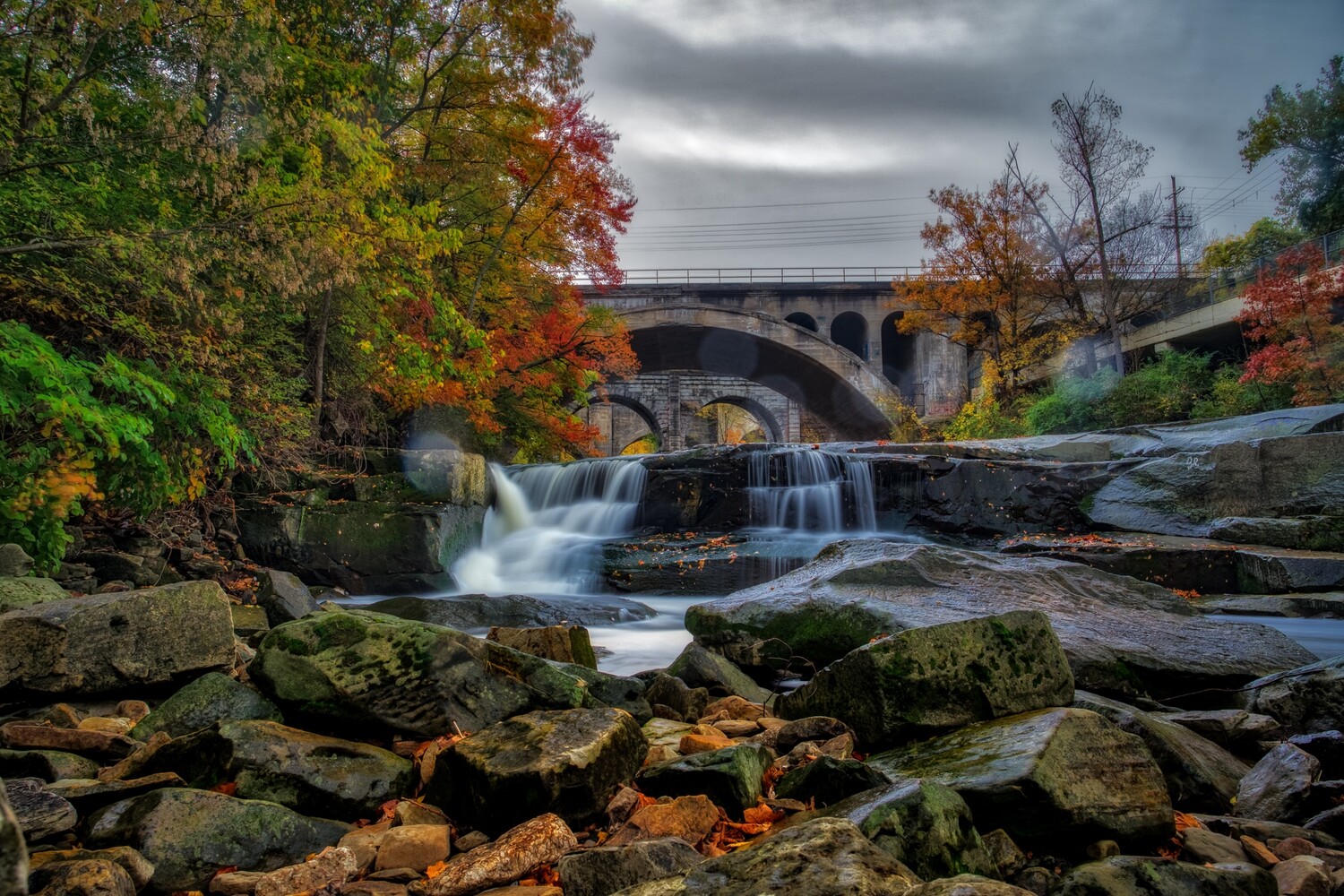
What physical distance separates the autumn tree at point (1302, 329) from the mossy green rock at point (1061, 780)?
17.0 metres

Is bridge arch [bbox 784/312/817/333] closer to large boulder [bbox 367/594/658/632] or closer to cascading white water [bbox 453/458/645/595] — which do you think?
cascading white water [bbox 453/458/645/595]

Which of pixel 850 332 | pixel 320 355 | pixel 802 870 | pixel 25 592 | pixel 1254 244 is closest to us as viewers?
pixel 802 870

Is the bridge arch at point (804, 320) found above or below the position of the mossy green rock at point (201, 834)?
above

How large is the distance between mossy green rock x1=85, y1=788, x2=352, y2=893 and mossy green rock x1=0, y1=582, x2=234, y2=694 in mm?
1292

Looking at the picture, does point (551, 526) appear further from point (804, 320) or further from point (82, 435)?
point (804, 320)

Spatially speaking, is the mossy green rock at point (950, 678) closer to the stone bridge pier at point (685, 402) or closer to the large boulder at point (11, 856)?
the large boulder at point (11, 856)

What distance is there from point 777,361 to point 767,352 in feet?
3.36

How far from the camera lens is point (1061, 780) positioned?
216cm

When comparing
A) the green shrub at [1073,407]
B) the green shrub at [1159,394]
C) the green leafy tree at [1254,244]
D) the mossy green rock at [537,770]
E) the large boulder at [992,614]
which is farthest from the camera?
the green leafy tree at [1254,244]

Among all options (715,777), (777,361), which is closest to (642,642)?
(715,777)

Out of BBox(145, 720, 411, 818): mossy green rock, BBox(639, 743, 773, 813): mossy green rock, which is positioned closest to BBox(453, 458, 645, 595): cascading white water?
BBox(145, 720, 411, 818): mossy green rock

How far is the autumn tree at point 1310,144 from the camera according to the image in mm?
22344

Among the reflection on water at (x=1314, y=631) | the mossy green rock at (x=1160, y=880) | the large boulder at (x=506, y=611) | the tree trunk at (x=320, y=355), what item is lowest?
the reflection on water at (x=1314, y=631)

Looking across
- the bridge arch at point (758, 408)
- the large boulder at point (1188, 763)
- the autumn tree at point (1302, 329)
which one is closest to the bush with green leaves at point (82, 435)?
the large boulder at point (1188, 763)
